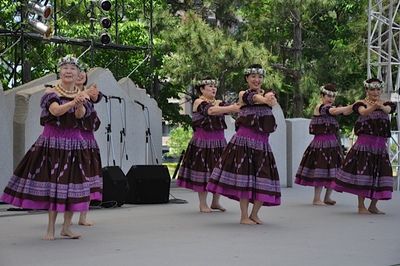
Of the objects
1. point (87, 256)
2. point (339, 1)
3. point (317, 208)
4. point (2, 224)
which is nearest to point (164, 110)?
point (339, 1)

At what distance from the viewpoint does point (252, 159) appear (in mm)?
9094

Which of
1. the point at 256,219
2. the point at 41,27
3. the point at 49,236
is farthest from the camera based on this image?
the point at 41,27

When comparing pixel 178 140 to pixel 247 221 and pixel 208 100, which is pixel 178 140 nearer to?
pixel 208 100

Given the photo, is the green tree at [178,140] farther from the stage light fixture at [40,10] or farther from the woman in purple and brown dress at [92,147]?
the woman in purple and brown dress at [92,147]

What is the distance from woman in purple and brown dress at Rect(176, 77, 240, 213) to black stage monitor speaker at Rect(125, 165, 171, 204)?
781 mm

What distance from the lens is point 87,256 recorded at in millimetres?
6746

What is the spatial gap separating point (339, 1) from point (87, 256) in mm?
22274

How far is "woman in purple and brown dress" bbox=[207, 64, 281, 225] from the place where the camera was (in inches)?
352

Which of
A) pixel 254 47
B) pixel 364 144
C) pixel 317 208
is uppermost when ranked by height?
pixel 254 47

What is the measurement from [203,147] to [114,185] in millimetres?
1175

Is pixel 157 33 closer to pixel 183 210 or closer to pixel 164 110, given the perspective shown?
pixel 164 110

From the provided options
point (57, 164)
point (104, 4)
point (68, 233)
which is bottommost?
point (68, 233)

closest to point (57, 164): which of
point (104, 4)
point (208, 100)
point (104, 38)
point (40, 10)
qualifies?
point (208, 100)

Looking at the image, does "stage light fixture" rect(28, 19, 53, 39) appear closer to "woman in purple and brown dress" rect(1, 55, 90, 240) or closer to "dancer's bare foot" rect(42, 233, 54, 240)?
"woman in purple and brown dress" rect(1, 55, 90, 240)
